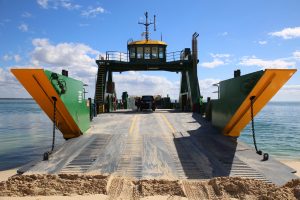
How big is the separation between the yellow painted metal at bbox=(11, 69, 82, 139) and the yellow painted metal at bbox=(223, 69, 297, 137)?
5083 millimetres

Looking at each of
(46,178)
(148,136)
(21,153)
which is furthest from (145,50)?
(46,178)

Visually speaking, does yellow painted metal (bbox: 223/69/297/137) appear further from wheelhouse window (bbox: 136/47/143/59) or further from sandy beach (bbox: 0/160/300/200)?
wheelhouse window (bbox: 136/47/143/59)

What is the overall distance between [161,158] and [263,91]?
321 cm

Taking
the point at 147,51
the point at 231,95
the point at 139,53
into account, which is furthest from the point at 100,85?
the point at 231,95

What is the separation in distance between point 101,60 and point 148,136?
17208 millimetres

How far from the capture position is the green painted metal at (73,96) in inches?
341

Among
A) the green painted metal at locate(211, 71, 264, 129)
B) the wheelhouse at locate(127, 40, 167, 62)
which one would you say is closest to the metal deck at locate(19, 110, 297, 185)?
the green painted metal at locate(211, 71, 264, 129)

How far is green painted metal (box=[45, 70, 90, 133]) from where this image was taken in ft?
28.4

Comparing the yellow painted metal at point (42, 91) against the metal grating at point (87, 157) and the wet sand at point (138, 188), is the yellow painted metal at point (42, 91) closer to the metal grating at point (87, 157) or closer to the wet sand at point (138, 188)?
the metal grating at point (87, 157)

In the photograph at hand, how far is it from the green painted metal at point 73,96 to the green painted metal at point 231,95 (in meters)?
4.88

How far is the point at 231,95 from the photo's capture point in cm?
1003

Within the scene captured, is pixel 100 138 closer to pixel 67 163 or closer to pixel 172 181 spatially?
pixel 67 163

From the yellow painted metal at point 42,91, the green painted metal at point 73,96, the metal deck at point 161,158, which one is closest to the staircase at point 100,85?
the green painted metal at point 73,96

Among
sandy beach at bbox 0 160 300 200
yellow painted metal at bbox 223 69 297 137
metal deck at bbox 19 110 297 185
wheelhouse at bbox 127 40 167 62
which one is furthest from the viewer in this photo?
wheelhouse at bbox 127 40 167 62
